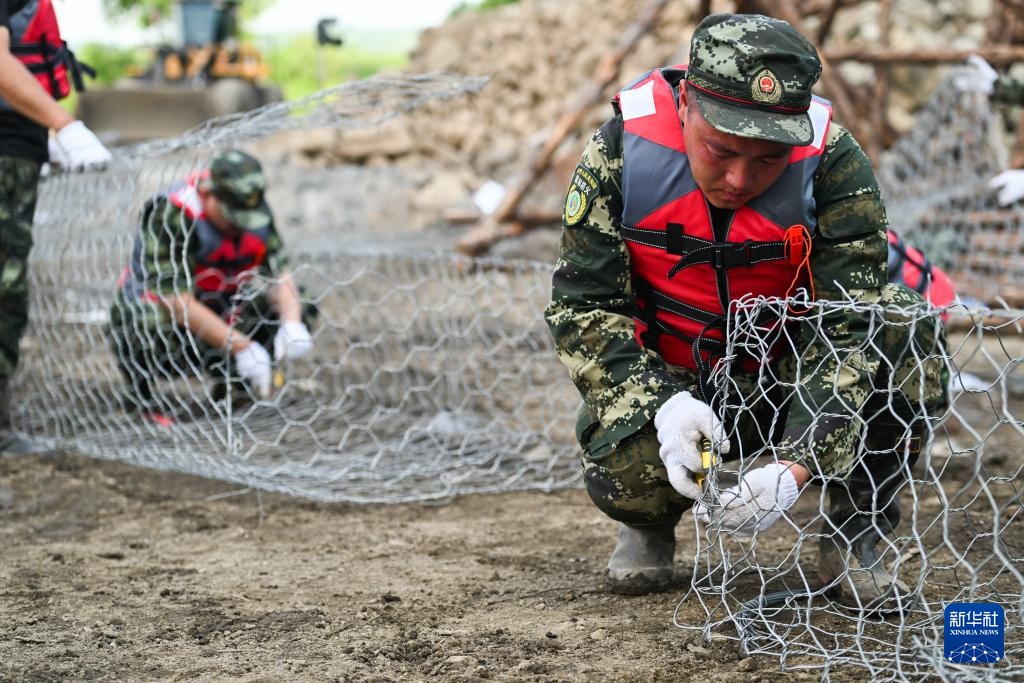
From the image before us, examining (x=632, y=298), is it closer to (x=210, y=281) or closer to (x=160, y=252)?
(x=160, y=252)

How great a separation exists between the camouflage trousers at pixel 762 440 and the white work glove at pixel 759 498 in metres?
0.17

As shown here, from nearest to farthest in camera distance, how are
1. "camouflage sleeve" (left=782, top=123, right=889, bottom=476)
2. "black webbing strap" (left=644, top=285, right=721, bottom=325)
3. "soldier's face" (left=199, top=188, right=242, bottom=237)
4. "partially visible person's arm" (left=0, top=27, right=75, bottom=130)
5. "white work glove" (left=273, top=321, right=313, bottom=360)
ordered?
"camouflage sleeve" (left=782, top=123, right=889, bottom=476) < "black webbing strap" (left=644, top=285, right=721, bottom=325) < "partially visible person's arm" (left=0, top=27, right=75, bottom=130) < "white work glove" (left=273, top=321, right=313, bottom=360) < "soldier's face" (left=199, top=188, right=242, bottom=237)

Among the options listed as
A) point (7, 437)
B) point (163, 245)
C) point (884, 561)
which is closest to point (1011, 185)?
point (884, 561)

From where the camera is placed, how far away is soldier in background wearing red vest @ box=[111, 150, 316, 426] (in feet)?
13.2

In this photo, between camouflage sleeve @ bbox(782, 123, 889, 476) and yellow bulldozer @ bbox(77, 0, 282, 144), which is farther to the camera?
yellow bulldozer @ bbox(77, 0, 282, 144)

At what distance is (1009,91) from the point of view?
4.73m

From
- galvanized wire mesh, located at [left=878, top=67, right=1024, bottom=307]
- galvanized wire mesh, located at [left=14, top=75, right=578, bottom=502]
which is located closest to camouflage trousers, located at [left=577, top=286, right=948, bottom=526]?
galvanized wire mesh, located at [left=14, top=75, right=578, bottom=502]

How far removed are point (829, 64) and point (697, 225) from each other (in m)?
4.28

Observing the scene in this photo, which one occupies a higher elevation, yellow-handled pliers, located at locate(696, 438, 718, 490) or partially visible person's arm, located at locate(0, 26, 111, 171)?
partially visible person's arm, located at locate(0, 26, 111, 171)

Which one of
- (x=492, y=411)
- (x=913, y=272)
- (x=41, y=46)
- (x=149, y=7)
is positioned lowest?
(x=492, y=411)

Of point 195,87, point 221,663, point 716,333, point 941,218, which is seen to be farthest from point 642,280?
point 195,87

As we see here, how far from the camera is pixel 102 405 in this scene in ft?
14.2

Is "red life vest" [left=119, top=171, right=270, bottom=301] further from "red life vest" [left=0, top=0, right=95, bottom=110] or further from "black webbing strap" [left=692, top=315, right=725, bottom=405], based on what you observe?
"black webbing strap" [left=692, top=315, right=725, bottom=405]

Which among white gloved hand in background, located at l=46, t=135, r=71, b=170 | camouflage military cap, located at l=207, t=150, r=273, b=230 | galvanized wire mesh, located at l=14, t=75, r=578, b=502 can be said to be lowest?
galvanized wire mesh, located at l=14, t=75, r=578, b=502
